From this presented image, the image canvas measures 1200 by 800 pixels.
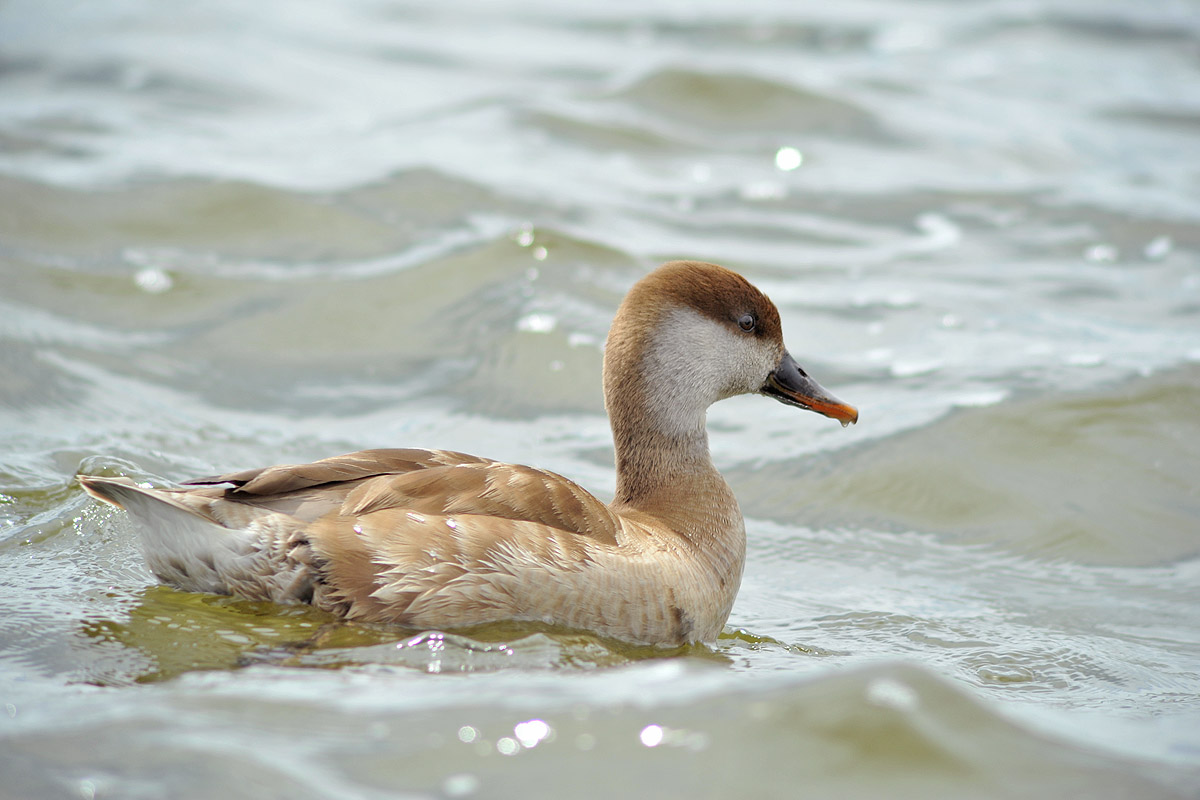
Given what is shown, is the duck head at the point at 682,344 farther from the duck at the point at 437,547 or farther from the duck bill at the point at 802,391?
the duck at the point at 437,547

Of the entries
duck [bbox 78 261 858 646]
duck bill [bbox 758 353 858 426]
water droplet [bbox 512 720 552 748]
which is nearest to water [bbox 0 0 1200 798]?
water droplet [bbox 512 720 552 748]

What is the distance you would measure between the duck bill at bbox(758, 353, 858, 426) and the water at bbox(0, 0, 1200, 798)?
816mm

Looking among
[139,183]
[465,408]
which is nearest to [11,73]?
[139,183]

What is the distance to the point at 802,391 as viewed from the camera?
17.3ft

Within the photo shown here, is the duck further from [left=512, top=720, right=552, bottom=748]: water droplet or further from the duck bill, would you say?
[left=512, top=720, right=552, bottom=748]: water droplet

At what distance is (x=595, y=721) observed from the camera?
10.6 ft

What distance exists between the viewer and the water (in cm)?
326

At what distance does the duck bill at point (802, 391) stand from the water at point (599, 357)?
0.82 metres

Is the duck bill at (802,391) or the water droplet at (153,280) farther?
the water droplet at (153,280)

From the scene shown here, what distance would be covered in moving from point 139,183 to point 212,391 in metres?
3.36

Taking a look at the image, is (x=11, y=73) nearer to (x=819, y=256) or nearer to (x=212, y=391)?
(x=212, y=391)

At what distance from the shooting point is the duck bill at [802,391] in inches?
206

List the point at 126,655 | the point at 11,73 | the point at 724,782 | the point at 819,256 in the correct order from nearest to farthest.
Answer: the point at 724,782 → the point at 126,655 → the point at 819,256 → the point at 11,73

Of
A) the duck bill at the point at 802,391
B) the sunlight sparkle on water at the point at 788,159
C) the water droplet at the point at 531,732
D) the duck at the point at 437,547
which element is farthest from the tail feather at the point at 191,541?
the sunlight sparkle on water at the point at 788,159
